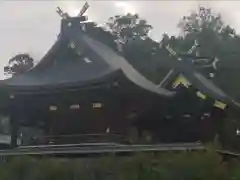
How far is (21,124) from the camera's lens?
893 inches

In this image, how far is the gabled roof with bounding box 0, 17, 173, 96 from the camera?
834 inches

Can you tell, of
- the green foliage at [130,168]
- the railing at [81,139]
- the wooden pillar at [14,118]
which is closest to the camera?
the green foliage at [130,168]

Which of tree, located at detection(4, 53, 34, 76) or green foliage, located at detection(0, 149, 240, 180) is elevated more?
tree, located at detection(4, 53, 34, 76)

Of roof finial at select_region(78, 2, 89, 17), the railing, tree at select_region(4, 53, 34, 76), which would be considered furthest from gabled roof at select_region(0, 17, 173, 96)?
tree at select_region(4, 53, 34, 76)

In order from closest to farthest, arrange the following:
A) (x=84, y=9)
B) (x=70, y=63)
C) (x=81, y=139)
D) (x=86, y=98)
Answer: (x=81, y=139)
(x=86, y=98)
(x=70, y=63)
(x=84, y=9)

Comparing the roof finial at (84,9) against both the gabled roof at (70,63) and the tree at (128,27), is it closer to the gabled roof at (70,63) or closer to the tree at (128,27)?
the gabled roof at (70,63)

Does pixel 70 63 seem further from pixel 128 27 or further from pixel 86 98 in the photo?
pixel 128 27

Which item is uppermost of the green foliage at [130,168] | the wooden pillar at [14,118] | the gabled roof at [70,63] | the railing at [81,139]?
the gabled roof at [70,63]

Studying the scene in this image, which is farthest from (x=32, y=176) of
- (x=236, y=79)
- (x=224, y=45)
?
(x=224, y=45)

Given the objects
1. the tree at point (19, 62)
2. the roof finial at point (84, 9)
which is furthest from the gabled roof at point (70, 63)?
the tree at point (19, 62)

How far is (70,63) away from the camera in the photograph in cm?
2238

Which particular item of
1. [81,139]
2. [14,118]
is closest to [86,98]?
[81,139]

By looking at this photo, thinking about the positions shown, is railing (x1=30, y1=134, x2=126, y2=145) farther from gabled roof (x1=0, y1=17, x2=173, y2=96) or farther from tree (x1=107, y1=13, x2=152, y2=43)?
tree (x1=107, y1=13, x2=152, y2=43)

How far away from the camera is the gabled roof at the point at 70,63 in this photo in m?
21.2
